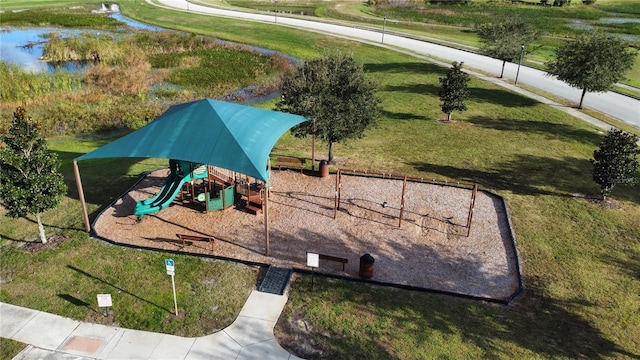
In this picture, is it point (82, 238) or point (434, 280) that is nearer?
point (434, 280)

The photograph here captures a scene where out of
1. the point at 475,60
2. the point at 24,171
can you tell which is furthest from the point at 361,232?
the point at 475,60

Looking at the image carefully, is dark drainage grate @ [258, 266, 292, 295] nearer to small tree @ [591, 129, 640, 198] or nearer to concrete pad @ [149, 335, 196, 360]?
concrete pad @ [149, 335, 196, 360]

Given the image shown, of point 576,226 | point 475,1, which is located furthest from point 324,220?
point 475,1

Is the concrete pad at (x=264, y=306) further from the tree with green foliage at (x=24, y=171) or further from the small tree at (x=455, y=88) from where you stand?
the small tree at (x=455, y=88)

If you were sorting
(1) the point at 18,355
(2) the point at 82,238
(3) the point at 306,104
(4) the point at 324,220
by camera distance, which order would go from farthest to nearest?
(3) the point at 306,104 < (4) the point at 324,220 < (2) the point at 82,238 < (1) the point at 18,355

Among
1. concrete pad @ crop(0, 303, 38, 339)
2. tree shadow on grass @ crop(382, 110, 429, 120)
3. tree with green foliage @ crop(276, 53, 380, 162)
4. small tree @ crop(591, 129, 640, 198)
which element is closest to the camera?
concrete pad @ crop(0, 303, 38, 339)

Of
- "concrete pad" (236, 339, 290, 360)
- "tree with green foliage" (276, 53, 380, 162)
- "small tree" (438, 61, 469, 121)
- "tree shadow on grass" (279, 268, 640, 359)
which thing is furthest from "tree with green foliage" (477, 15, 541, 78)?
→ "concrete pad" (236, 339, 290, 360)

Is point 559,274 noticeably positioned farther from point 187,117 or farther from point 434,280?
point 187,117

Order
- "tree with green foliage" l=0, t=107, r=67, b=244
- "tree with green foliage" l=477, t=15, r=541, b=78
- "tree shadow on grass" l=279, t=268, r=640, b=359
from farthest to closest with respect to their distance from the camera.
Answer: "tree with green foliage" l=477, t=15, r=541, b=78 < "tree with green foliage" l=0, t=107, r=67, b=244 < "tree shadow on grass" l=279, t=268, r=640, b=359
